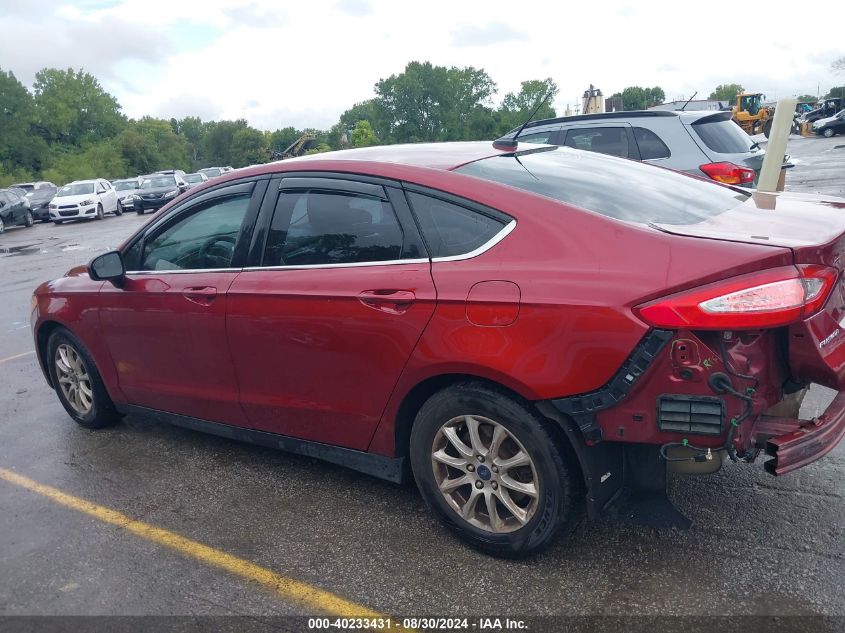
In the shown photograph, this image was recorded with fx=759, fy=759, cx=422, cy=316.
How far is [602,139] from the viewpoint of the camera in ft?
30.1

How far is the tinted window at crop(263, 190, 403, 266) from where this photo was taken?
3348 millimetres

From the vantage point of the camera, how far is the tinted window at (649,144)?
8688 millimetres

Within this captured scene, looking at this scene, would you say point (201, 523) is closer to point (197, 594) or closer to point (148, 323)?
point (197, 594)

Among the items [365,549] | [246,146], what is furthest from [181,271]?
[246,146]

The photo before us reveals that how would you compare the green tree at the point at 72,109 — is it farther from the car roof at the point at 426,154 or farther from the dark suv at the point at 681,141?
the car roof at the point at 426,154

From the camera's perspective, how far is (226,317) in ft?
12.5

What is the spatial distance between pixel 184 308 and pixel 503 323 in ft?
6.43

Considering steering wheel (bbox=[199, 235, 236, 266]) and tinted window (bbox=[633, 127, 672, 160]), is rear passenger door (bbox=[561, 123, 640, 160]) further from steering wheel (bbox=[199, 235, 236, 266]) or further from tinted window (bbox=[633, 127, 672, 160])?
steering wheel (bbox=[199, 235, 236, 266])

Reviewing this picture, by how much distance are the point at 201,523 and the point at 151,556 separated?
1.04ft

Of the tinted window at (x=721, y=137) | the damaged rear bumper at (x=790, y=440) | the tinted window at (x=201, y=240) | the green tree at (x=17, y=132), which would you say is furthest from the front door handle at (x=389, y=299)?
the green tree at (x=17, y=132)

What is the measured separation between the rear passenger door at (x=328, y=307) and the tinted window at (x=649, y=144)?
609 centimetres

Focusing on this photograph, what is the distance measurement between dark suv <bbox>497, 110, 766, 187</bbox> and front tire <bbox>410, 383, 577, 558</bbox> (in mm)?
5715

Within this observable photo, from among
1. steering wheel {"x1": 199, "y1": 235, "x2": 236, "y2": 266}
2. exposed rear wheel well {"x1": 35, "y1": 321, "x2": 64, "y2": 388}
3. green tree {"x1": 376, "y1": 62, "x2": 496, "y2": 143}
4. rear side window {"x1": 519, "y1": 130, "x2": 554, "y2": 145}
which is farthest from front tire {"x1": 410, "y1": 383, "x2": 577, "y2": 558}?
green tree {"x1": 376, "y1": 62, "x2": 496, "y2": 143}

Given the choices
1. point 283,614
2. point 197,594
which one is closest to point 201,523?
point 197,594
